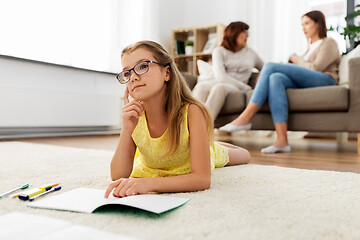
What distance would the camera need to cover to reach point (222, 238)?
1.75 ft

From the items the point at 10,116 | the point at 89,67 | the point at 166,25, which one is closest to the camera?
the point at 10,116

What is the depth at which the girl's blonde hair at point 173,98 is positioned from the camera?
0.93 meters

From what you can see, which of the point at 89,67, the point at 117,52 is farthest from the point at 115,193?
the point at 117,52

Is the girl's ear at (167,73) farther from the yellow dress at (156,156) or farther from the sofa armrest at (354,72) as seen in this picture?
the sofa armrest at (354,72)

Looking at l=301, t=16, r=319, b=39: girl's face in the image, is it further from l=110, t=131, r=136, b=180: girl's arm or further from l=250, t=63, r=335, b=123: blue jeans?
l=110, t=131, r=136, b=180: girl's arm

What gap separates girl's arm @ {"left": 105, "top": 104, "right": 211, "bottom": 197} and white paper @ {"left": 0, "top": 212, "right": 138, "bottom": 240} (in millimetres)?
201

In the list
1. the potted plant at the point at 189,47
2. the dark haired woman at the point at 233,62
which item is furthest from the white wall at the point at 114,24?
the dark haired woman at the point at 233,62

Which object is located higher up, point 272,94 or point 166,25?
point 166,25

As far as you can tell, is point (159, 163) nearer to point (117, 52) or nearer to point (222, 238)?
point (222, 238)

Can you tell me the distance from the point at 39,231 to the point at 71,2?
10.0 ft

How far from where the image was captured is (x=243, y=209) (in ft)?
2.32

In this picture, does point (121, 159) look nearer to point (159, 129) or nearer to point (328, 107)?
point (159, 129)

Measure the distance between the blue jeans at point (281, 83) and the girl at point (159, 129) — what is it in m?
1.08

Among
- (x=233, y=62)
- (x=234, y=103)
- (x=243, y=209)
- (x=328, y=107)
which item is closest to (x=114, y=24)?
(x=233, y=62)
